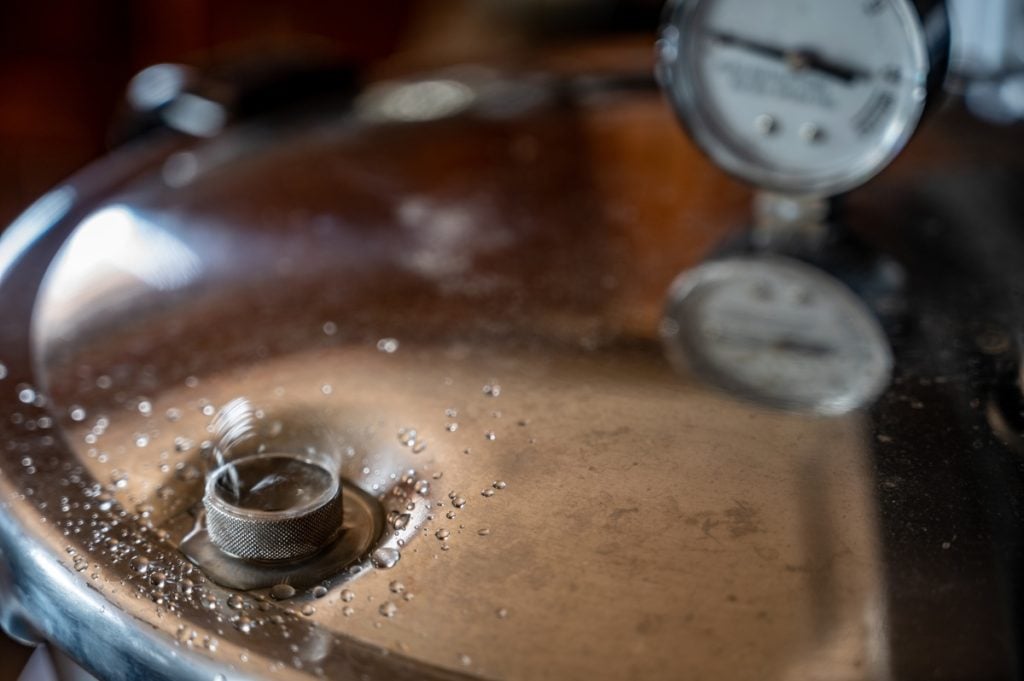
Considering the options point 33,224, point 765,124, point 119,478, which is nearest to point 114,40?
point 33,224

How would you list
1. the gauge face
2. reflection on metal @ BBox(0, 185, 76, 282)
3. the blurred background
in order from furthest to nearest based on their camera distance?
the blurred background → reflection on metal @ BBox(0, 185, 76, 282) → the gauge face

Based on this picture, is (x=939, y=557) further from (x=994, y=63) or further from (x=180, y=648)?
(x=994, y=63)

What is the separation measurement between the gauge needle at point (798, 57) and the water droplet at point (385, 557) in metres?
0.71

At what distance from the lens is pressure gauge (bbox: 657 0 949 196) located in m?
1.17

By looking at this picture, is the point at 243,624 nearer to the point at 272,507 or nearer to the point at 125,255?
the point at 272,507

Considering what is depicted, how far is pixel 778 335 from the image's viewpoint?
1106mm

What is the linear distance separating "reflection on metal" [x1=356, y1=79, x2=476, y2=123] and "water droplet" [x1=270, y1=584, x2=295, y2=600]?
0.97 m

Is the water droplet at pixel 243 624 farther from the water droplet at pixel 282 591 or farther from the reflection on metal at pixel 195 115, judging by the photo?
the reflection on metal at pixel 195 115

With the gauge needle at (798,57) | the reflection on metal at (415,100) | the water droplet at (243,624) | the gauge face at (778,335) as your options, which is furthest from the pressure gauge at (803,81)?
the water droplet at (243,624)

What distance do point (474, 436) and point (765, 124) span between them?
524 millimetres

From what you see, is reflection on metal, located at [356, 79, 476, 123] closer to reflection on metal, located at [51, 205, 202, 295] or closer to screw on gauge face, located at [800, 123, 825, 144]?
reflection on metal, located at [51, 205, 202, 295]

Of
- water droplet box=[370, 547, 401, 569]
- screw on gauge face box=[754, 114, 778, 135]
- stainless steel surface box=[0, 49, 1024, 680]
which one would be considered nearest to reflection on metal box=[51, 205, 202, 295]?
stainless steel surface box=[0, 49, 1024, 680]

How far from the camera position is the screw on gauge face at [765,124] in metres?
1.25

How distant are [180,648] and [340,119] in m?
1.04
